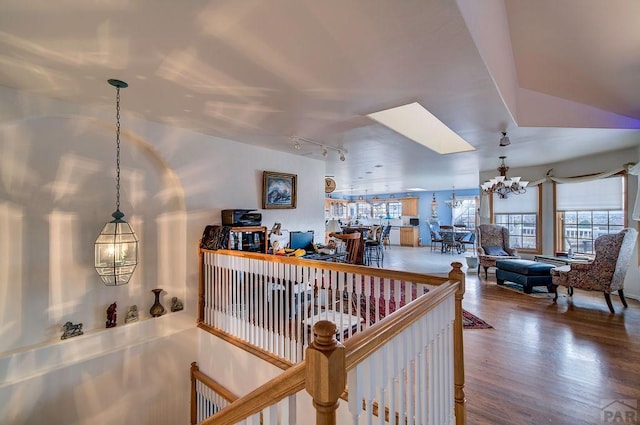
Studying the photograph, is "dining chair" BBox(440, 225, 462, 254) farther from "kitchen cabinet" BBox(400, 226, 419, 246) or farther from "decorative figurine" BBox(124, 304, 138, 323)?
"decorative figurine" BBox(124, 304, 138, 323)

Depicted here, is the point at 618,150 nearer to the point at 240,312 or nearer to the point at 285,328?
the point at 285,328

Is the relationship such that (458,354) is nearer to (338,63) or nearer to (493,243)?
(338,63)

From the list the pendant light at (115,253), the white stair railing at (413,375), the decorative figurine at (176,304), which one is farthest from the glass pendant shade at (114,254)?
the white stair railing at (413,375)

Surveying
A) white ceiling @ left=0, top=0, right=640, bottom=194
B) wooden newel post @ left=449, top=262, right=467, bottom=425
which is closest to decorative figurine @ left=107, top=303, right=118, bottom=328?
white ceiling @ left=0, top=0, right=640, bottom=194

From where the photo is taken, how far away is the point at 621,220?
4973 millimetres

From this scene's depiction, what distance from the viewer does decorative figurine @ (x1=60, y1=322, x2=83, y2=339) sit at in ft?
8.70

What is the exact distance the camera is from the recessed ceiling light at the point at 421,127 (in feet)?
10.3

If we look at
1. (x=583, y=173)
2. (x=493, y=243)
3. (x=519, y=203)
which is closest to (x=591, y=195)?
(x=583, y=173)

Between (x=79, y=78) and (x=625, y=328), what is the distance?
6193 millimetres

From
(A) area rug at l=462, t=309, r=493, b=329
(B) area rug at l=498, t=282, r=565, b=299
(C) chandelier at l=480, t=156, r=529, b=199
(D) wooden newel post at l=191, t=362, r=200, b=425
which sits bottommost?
(D) wooden newel post at l=191, t=362, r=200, b=425

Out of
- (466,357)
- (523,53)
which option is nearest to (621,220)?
(523,53)

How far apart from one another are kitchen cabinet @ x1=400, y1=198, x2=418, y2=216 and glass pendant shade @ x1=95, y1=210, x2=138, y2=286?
11170 mm

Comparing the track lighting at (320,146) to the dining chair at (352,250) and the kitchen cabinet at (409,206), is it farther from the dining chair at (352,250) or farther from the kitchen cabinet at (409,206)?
the kitchen cabinet at (409,206)

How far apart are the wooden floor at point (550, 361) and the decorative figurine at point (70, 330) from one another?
3539 millimetres
